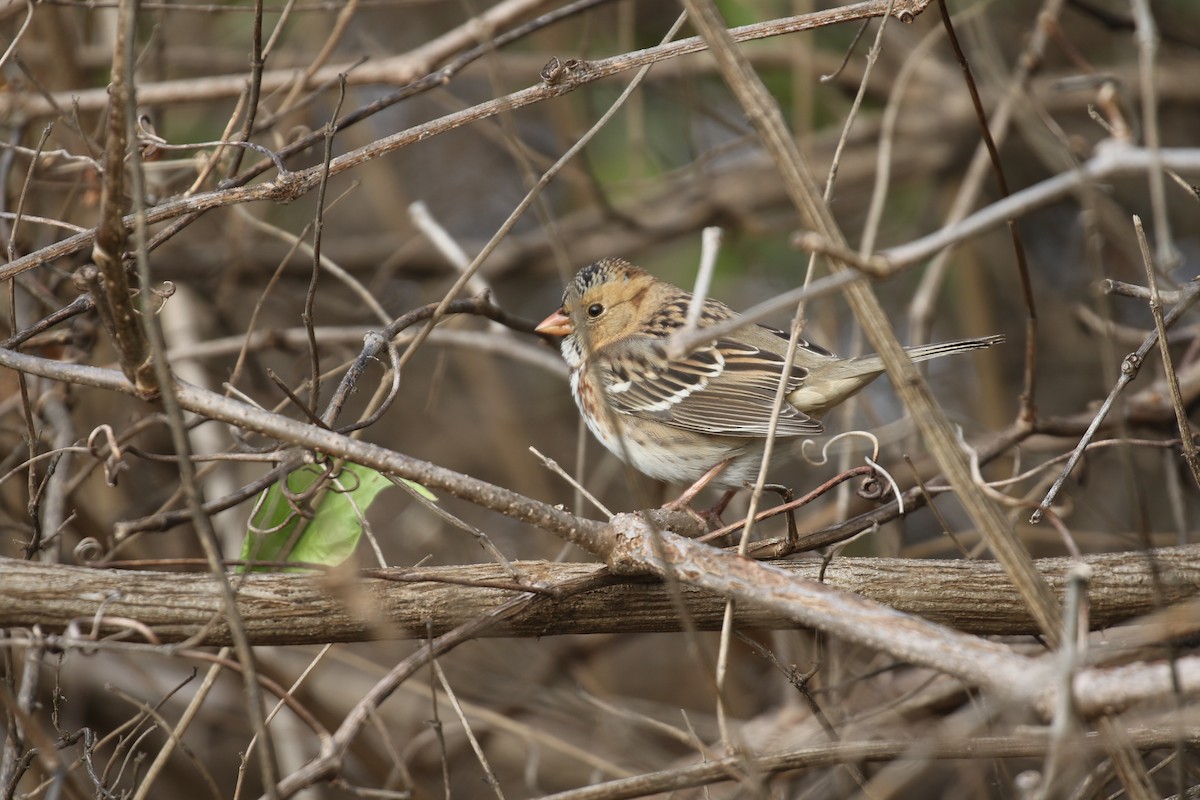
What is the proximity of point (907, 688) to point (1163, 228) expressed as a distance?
2.50 m

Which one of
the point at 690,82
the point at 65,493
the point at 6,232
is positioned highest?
the point at 690,82

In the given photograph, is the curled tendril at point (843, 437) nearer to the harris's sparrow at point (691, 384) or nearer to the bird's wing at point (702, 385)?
the harris's sparrow at point (691, 384)

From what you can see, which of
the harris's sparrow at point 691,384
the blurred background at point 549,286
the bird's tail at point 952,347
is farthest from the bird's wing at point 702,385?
the bird's tail at point 952,347

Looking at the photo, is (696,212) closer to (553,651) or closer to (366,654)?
(553,651)

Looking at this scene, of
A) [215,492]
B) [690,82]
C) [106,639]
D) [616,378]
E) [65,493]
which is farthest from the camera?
[690,82]

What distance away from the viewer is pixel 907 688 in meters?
3.90

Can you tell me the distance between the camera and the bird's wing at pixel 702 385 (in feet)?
12.5

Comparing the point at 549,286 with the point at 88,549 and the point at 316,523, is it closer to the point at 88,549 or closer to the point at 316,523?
the point at 88,549

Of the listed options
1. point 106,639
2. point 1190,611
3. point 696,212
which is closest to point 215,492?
point 106,639

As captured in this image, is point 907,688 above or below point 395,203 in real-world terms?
below

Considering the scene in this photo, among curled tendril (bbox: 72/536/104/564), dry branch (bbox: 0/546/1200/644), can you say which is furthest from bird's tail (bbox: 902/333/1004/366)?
curled tendril (bbox: 72/536/104/564)

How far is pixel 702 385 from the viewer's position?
13.3ft

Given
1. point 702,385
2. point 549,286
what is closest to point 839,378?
point 702,385

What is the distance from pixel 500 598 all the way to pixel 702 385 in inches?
69.2
